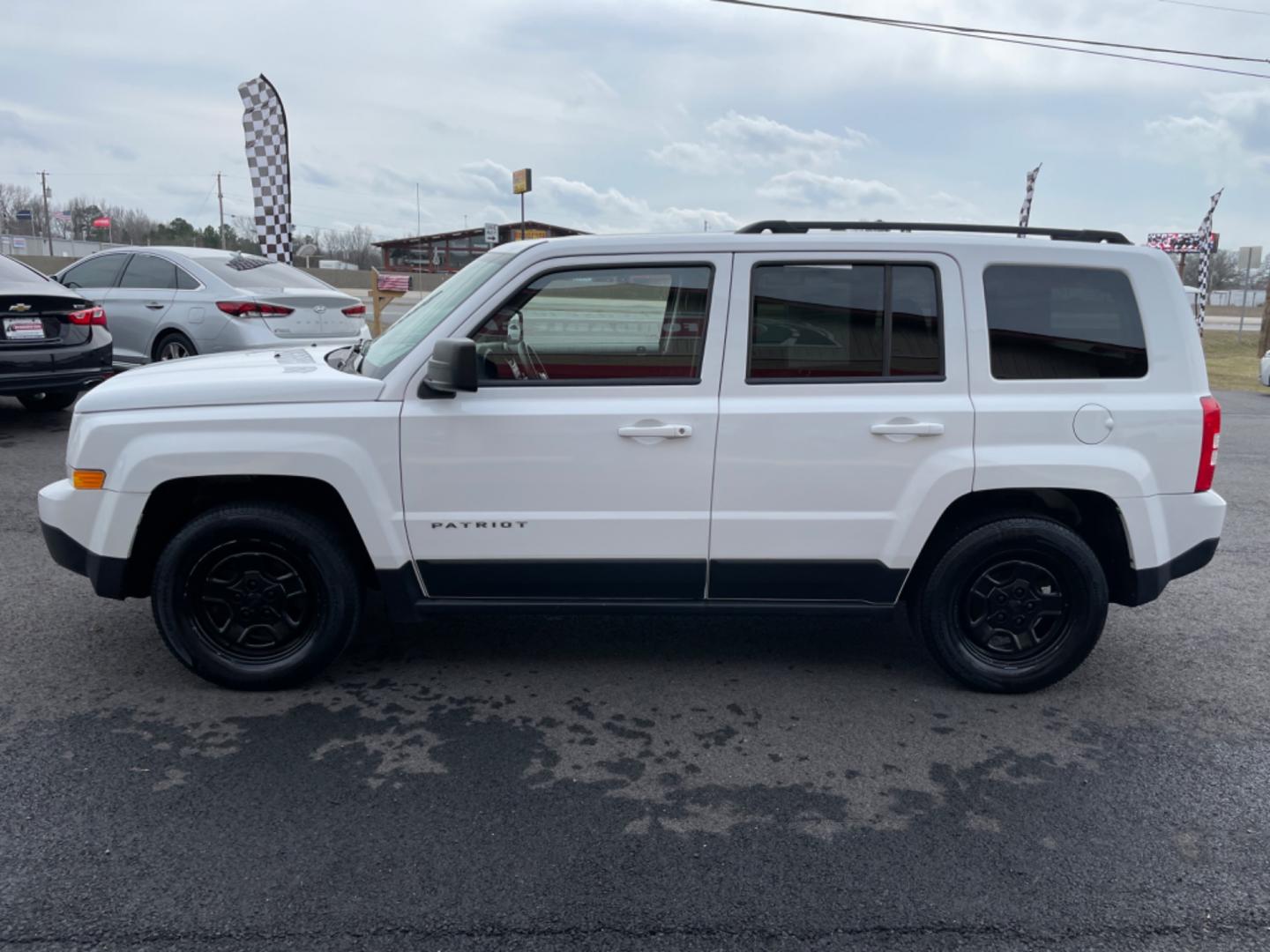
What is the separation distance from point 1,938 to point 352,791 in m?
1.00

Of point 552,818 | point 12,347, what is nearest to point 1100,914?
point 552,818

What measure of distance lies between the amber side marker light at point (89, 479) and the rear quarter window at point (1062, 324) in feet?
11.6

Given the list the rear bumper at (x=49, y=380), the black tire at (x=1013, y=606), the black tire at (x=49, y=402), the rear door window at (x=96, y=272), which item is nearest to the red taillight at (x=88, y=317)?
the rear bumper at (x=49, y=380)

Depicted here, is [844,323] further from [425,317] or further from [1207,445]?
[425,317]

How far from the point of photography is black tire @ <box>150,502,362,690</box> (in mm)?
3773

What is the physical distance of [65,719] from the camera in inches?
143

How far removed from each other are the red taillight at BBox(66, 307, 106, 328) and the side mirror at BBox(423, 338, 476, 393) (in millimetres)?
6823

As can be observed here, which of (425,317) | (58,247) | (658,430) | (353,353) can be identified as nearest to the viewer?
(658,430)

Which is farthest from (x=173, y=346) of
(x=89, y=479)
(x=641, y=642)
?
(x=641, y=642)

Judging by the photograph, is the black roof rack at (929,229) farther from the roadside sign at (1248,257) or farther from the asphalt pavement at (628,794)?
the roadside sign at (1248,257)

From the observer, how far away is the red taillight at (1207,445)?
3801 millimetres

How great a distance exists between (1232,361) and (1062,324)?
2487cm

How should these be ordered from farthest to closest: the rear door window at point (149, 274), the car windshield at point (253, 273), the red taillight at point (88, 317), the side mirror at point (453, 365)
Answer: the rear door window at point (149, 274), the car windshield at point (253, 273), the red taillight at point (88, 317), the side mirror at point (453, 365)

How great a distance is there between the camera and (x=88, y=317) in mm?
8945
